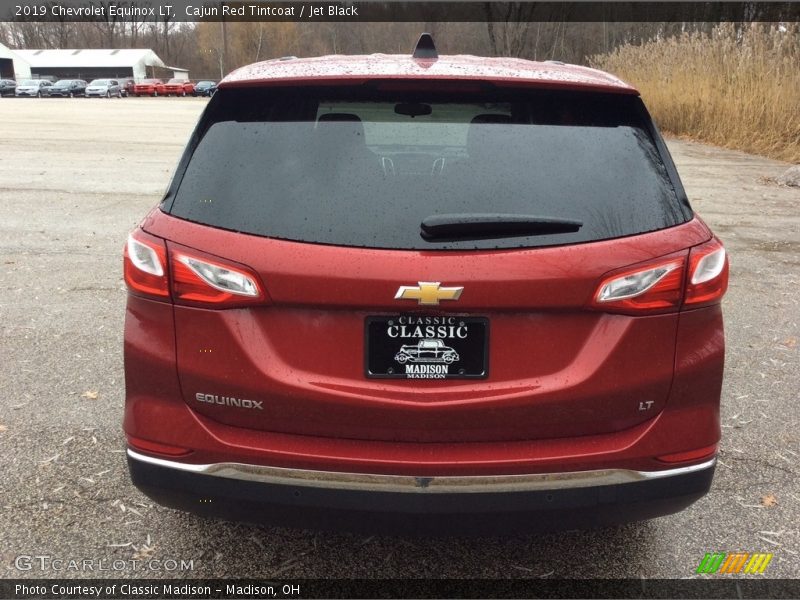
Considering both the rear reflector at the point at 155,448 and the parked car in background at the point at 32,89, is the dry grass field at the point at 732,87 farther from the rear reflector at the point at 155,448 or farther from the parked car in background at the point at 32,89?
the parked car in background at the point at 32,89

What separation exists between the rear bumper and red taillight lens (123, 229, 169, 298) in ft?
1.76

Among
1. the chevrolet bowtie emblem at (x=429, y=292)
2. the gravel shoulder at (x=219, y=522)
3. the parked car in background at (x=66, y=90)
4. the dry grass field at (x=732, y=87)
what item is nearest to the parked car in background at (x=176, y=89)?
the parked car in background at (x=66, y=90)

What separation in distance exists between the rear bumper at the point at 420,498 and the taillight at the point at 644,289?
495 millimetres

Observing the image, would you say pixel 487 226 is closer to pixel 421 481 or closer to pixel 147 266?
pixel 421 481

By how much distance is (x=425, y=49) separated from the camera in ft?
9.21

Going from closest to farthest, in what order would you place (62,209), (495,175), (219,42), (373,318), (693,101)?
(373,318) → (495,175) → (62,209) → (693,101) → (219,42)

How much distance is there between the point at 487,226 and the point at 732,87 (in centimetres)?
1772

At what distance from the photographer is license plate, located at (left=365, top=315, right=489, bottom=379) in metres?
2.08

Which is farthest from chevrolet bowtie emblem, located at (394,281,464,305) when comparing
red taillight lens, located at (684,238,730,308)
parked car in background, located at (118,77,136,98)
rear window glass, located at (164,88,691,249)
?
parked car in background, located at (118,77,136,98)

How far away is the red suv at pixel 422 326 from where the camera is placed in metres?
2.08

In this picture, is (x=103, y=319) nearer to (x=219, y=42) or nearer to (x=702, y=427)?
(x=702, y=427)

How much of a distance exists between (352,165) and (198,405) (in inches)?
33.8

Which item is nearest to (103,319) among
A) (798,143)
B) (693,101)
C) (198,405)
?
(198,405)

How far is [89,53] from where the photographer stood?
100875 millimetres
